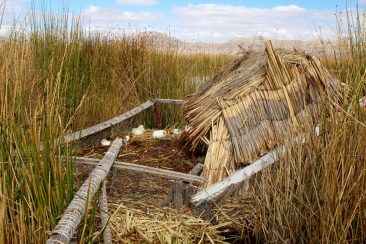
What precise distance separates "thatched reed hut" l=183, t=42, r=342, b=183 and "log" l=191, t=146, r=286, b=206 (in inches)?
8.7

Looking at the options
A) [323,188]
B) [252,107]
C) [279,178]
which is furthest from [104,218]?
[252,107]

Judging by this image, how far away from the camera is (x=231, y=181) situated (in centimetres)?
357

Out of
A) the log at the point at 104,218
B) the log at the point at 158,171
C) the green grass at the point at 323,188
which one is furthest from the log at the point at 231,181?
the log at the point at 104,218

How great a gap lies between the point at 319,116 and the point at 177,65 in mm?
4721

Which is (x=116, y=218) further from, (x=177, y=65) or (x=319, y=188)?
(x=177, y=65)

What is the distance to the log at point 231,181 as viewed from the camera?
3434 millimetres

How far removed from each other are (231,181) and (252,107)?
35.0 inches

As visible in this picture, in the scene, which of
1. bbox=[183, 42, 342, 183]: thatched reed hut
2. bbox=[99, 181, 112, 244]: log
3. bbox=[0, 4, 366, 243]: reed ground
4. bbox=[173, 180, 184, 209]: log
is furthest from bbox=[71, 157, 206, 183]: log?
bbox=[99, 181, 112, 244]: log

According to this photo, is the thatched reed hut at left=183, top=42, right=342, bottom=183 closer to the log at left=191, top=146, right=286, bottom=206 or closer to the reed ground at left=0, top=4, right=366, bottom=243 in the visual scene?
the log at left=191, top=146, right=286, bottom=206

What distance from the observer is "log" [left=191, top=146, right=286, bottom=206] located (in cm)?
343

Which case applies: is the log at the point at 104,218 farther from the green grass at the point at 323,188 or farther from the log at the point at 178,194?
→ the green grass at the point at 323,188

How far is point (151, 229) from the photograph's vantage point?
3316mm

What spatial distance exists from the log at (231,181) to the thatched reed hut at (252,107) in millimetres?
221

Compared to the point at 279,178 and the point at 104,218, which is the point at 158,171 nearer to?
the point at 104,218
